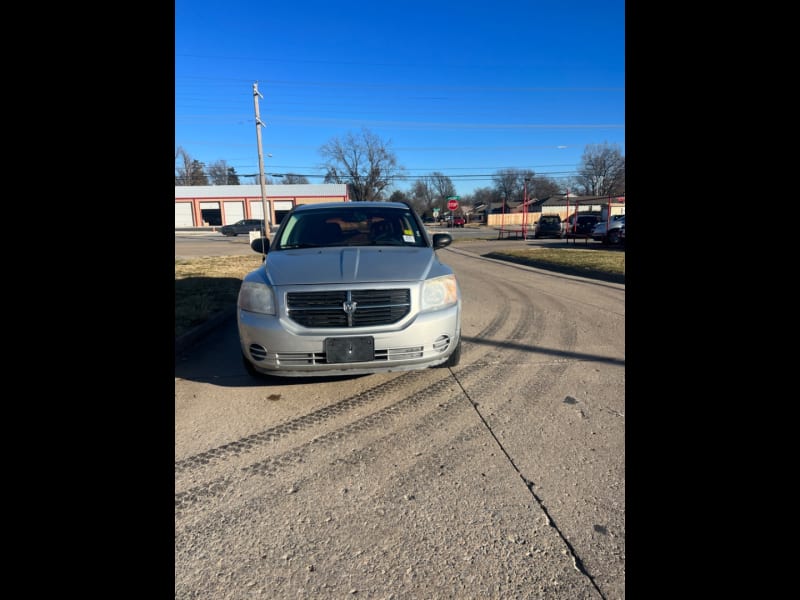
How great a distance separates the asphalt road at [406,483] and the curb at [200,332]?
24.1 inches

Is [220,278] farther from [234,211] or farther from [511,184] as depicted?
[511,184]

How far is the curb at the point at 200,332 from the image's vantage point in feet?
16.2

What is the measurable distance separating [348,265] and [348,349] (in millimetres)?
782

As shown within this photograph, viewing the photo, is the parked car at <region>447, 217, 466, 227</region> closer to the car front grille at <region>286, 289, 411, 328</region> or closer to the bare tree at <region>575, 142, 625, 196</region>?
the bare tree at <region>575, 142, 625, 196</region>

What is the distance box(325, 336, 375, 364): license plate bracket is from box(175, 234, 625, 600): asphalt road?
0.43 meters

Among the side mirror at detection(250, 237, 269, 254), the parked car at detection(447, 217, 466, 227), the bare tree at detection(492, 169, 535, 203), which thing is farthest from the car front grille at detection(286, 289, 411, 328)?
the bare tree at detection(492, 169, 535, 203)

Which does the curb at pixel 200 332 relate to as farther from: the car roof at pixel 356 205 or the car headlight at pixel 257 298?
the car roof at pixel 356 205

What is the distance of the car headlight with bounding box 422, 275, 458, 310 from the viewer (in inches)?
135

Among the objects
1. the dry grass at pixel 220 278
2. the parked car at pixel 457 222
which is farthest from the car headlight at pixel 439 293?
the parked car at pixel 457 222
